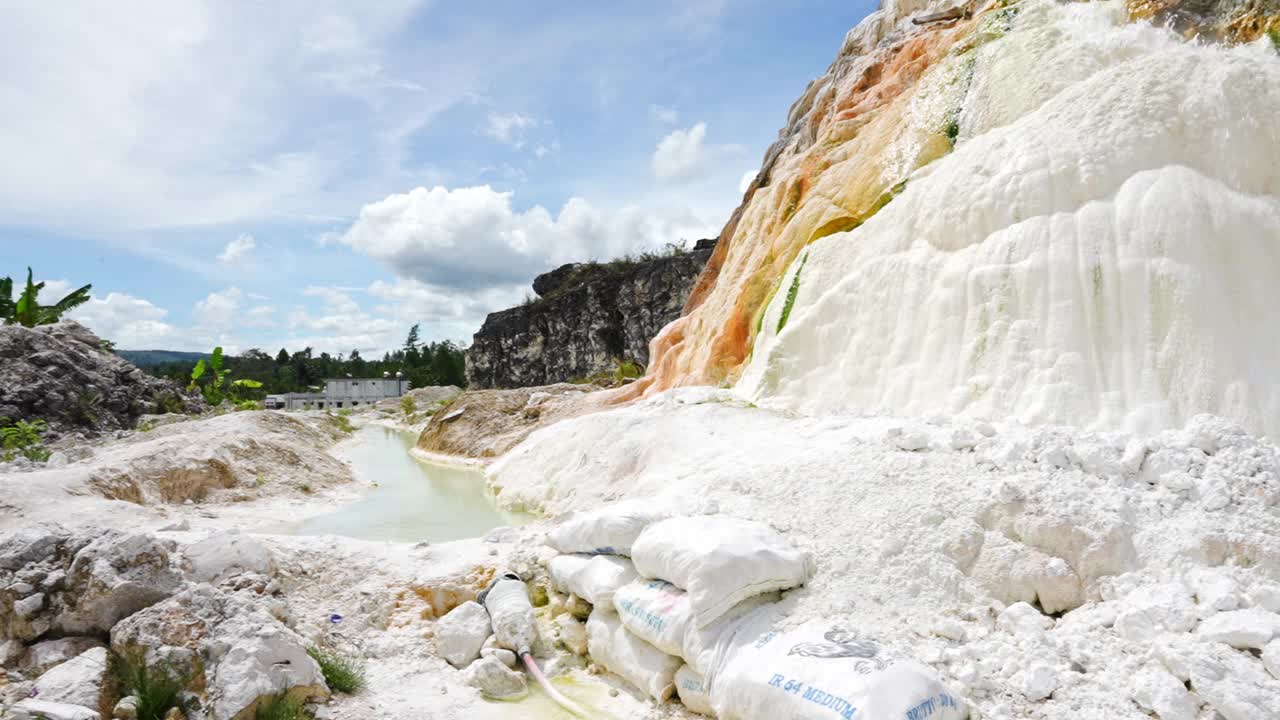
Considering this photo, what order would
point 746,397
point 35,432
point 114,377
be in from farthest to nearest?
point 114,377, point 35,432, point 746,397

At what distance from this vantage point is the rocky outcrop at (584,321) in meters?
34.9

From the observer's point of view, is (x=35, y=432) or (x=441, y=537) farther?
(x=35, y=432)

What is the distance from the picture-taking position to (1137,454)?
4344 millimetres

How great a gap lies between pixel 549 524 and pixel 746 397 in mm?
3224

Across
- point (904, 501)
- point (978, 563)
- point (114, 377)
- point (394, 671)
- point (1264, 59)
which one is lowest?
point (394, 671)

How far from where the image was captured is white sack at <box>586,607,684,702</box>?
3.80 meters

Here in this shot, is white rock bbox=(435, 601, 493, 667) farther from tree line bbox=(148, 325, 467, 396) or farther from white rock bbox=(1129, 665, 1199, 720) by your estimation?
tree line bbox=(148, 325, 467, 396)

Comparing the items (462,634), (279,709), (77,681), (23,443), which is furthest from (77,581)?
(23,443)

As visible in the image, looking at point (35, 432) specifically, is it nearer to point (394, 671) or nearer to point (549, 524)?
point (549, 524)

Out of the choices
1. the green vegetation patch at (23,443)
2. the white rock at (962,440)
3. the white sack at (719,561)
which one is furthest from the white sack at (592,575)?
the green vegetation patch at (23,443)

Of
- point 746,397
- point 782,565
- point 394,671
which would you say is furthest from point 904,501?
point 746,397

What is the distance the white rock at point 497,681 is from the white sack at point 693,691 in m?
0.88

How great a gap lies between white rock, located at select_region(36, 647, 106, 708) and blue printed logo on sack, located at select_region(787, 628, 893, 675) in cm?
311

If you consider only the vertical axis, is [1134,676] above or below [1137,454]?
below
